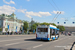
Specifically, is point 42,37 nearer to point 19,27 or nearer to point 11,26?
point 11,26

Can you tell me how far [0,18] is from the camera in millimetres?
103438

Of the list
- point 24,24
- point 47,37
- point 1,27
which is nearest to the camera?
point 47,37

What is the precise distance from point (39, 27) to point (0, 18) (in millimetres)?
80627

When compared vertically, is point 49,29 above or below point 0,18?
below

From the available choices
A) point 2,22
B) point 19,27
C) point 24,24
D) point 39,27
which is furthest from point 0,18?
point 39,27

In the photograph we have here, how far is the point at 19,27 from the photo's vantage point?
12731 centimetres

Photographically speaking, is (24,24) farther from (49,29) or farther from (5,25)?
(49,29)

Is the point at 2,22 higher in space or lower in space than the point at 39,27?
higher

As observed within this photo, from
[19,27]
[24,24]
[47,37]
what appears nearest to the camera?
[47,37]

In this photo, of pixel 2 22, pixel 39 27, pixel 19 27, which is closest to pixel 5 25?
pixel 2 22

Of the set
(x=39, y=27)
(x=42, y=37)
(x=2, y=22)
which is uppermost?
(x=2, y=22)

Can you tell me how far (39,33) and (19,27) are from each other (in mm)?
101556

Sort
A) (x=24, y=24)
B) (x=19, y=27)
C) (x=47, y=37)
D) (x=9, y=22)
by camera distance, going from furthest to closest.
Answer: (x=24, y=24) < (x=19, y=27) < (x=9, y=22) < (x=47, y=37)

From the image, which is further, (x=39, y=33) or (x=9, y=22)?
(x=9, y=22)
